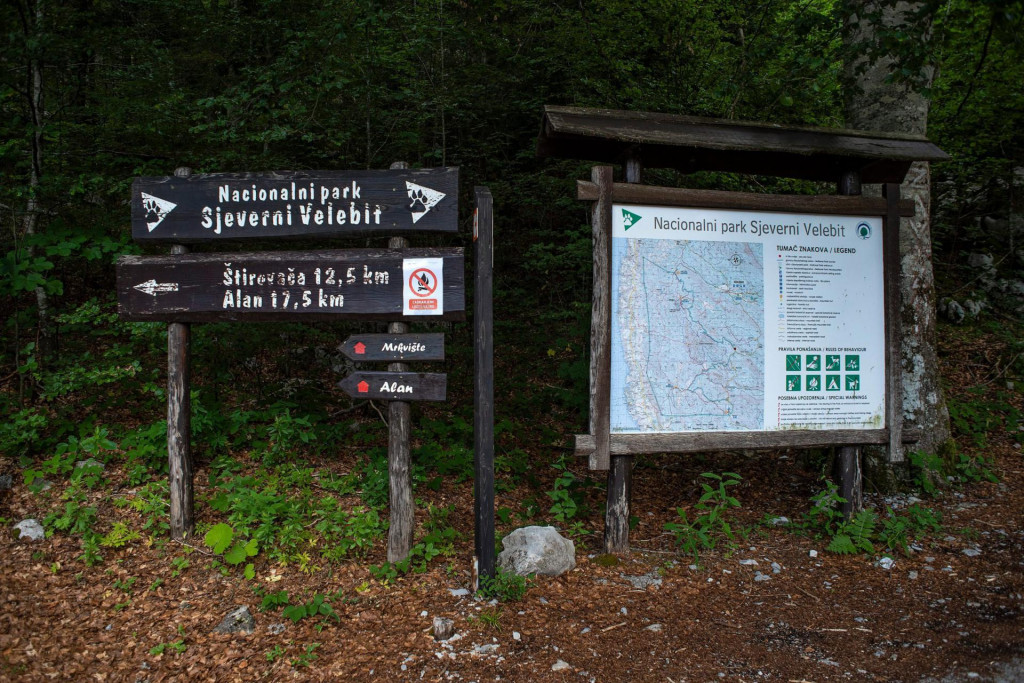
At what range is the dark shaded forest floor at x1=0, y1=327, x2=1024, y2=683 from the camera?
3.46 meters

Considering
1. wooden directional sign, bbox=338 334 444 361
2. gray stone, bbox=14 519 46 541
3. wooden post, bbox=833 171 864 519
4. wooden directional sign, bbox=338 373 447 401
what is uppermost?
wooden directional sign, bbox=338 334 444 361

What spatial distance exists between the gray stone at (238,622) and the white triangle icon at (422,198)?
2.98m

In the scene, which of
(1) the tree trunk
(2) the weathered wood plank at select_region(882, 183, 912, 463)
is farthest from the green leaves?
(1) the tree trunk

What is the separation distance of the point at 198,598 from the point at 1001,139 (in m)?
13.0

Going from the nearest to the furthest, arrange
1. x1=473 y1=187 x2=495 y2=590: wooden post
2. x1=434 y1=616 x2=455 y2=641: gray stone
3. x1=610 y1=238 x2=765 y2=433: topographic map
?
x1=434 y1=616 x2=455 y2=641: gray stone
x1=473 y1=187 x2=495 y2=590: wooden post
x1=610 y1=238 x2=765 y2=433: topographic map

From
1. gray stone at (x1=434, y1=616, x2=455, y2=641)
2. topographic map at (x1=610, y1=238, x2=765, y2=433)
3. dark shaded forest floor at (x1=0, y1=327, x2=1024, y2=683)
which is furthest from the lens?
topographic map at (x1=610, y1=238, x2=765, y2=433)

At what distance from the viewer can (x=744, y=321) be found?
4.98 m

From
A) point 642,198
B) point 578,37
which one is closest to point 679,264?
point 642,198

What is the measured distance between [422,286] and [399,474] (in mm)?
1460

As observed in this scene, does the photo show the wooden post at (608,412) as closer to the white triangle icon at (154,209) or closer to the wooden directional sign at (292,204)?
the wooden directional sign at (292,204)

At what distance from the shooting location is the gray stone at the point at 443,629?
3752 mm

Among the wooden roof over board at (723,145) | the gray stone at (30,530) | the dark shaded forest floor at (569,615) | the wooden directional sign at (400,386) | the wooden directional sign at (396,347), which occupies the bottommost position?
the dark shaded forest floor at (569,615)

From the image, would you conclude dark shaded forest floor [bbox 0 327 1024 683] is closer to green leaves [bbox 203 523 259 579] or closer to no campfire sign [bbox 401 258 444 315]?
green leaves [bbox 203 523 259 579]

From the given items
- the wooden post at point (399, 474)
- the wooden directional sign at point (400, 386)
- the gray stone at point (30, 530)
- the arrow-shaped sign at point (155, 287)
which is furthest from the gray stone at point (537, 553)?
the gray stone at point (30, 530)
